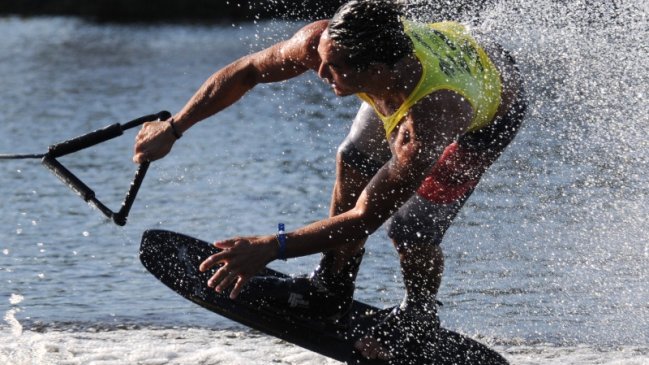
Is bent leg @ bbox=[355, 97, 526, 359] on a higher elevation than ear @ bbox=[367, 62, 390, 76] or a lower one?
lower

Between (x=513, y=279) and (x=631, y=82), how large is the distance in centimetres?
540

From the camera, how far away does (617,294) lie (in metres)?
6.66

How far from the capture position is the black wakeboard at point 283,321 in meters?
5.45

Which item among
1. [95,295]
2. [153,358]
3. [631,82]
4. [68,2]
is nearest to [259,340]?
[153,358]

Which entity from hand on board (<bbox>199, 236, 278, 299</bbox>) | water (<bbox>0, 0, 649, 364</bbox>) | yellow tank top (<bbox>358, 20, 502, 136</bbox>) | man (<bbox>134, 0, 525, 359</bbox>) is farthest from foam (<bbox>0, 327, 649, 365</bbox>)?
hand on board (<bbox>199, 236, 278, 299</bbox>)

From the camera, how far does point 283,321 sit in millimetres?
5641

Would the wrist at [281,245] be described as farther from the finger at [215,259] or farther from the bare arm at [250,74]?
the bare arm at [250,74]

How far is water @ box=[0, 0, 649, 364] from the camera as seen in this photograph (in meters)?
6.06

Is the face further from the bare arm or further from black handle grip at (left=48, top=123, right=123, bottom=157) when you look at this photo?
black handle grip at (left=48, top=123, right=123, bottom=157)

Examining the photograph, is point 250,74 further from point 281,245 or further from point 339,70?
point 281,245

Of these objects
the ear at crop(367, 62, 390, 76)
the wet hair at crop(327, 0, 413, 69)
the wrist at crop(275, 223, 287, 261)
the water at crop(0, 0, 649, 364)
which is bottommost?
the water at crop(0, 0, 649, 364)

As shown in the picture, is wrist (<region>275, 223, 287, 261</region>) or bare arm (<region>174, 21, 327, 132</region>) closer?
wrist (<region>275, 223, 287, 261</region>)

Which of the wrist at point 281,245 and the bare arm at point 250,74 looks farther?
the bare arm at point 250,74

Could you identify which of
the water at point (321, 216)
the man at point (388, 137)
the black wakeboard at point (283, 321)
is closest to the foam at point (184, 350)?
the water at point (321, 216)
